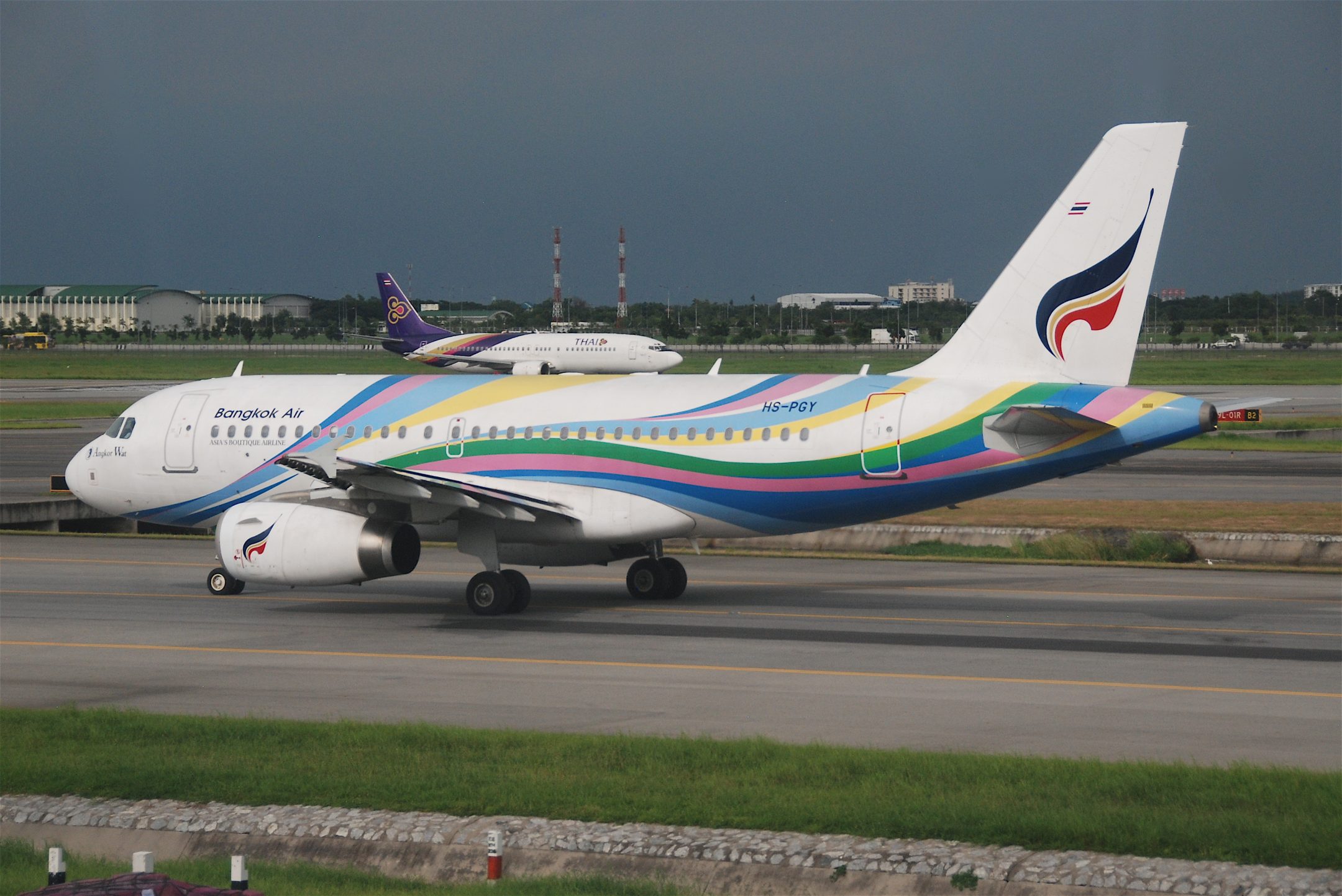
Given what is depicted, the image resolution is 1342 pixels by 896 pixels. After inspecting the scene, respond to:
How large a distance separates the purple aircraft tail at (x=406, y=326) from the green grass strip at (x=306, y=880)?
98105 millimetres

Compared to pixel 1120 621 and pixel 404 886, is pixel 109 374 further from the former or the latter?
pixel 404 886

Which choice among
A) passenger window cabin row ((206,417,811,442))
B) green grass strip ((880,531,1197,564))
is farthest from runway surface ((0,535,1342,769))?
passenger window cabin row ((206,417,811,442))

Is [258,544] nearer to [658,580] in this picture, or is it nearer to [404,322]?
[658,580]

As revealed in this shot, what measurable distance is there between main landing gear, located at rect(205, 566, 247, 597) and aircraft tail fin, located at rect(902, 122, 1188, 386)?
11702mm

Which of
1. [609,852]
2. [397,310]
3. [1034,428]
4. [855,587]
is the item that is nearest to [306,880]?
[609,852]

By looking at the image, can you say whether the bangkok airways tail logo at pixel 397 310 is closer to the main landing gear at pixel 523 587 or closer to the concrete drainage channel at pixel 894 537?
the concrete drainage channel at pixel 894 537

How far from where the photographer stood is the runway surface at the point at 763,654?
1515cm

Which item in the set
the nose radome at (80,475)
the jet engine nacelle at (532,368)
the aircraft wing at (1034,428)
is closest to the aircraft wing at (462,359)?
the jet engine nacelle at (532,368)

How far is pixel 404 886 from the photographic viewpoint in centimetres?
990

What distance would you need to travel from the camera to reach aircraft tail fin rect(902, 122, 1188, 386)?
22.0 m

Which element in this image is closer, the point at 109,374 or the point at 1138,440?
the point at 1138,440

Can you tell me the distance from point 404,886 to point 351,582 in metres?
12.5

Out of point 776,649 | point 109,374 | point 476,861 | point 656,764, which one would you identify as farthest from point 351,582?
point 109,374

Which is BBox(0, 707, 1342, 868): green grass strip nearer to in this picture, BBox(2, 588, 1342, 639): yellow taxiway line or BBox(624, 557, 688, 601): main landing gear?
BBox(2, 588, 1342, 639): yellow taxiway line
